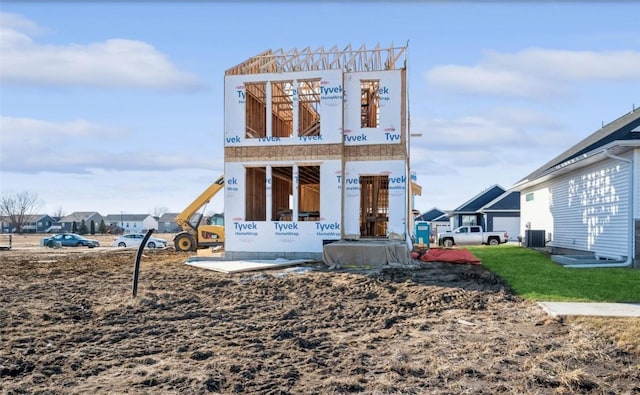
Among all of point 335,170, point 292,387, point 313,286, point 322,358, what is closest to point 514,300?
point 313,286

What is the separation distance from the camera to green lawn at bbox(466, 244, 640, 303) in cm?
1094

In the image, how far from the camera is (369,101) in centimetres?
2214

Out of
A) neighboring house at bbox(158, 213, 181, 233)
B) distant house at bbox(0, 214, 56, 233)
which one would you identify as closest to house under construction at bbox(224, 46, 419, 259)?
distant house at bbox(0, 214, 56, 233)

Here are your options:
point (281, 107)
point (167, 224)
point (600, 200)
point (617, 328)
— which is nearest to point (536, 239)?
point (600, 200)

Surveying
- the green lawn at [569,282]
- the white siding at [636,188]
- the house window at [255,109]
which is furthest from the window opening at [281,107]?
the white siding at [636,188]

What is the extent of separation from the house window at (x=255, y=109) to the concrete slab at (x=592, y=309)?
44.5ft

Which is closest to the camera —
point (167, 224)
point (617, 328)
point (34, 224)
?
point (617, 328)

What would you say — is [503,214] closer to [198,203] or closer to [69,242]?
[198,203]

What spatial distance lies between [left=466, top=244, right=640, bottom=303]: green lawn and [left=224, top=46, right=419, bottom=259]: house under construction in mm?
4624

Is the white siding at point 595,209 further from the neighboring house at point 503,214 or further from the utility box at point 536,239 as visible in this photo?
the neighboring house at point 503,214

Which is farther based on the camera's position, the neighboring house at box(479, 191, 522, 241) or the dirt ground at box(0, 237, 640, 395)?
the neighboring house at box(479, 191, 522, 241)

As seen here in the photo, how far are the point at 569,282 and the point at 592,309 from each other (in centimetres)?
387

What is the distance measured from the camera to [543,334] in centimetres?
788

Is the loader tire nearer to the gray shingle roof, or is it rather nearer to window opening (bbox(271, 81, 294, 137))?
window opening (bbox(271, 81, 294, 137))
